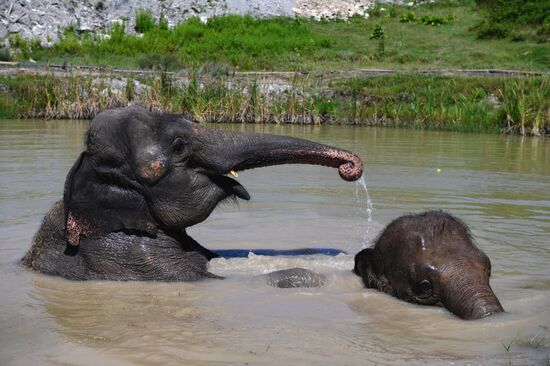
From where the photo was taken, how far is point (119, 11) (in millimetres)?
49438

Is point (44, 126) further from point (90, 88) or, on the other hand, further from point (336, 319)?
point (336, 319)

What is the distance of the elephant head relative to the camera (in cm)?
702

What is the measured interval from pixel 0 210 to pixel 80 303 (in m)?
4.50

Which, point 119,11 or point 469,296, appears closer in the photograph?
point 469,296

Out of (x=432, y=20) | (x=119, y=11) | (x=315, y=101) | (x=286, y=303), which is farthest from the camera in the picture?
(x=119, y=11)

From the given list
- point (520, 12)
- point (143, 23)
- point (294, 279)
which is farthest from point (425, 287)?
point (143, 23)

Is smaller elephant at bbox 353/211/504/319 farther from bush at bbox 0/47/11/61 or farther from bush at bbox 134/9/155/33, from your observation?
bush at bbox 134/9/155/33

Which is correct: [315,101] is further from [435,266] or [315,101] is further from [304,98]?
[435,266]

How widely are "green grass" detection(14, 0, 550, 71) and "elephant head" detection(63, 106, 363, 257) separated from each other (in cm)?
2942

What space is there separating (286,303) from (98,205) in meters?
1.72

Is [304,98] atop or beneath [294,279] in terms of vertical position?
atop

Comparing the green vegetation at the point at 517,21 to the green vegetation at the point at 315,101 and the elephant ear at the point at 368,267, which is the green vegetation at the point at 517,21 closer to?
the green vegetation at the point at 315,101

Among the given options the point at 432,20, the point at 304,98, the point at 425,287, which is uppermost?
the point at 432,20

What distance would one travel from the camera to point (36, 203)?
11.4m
